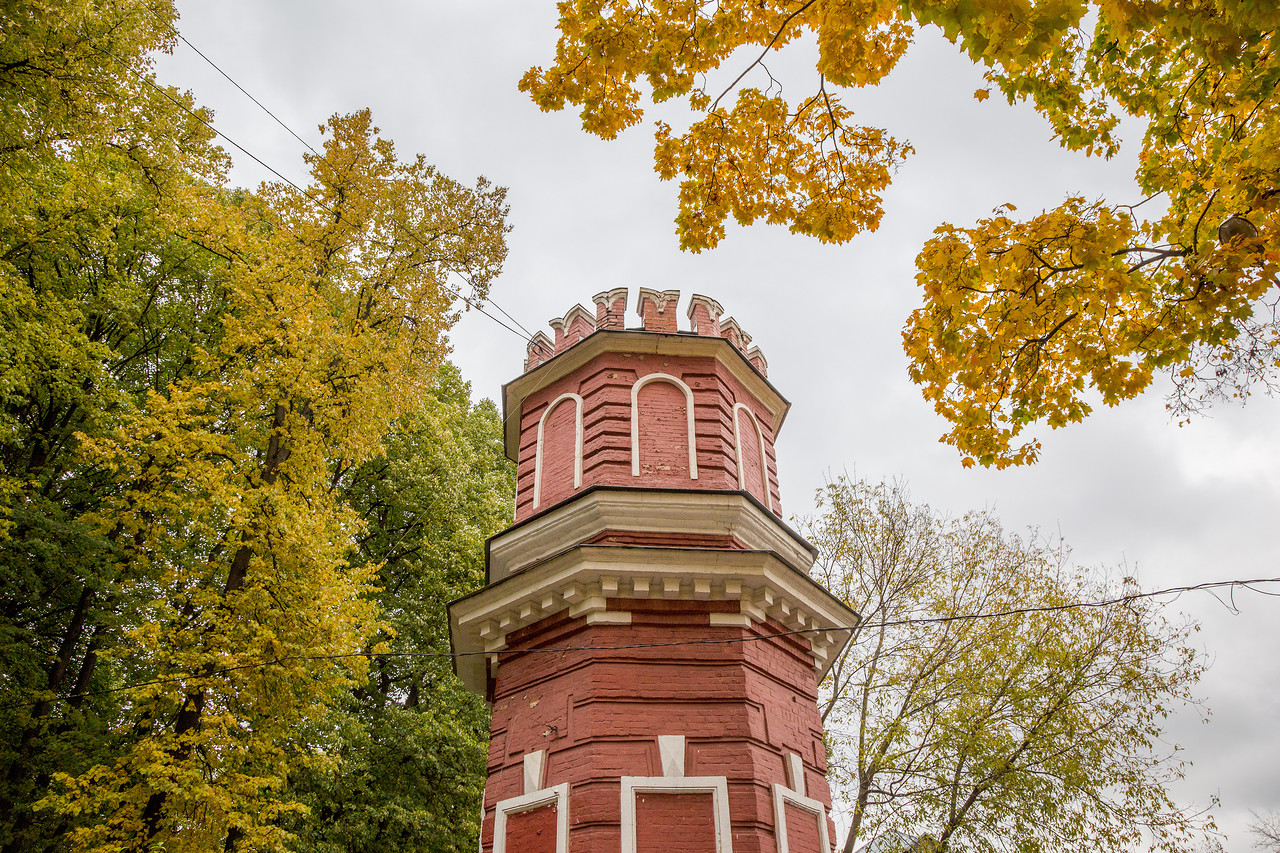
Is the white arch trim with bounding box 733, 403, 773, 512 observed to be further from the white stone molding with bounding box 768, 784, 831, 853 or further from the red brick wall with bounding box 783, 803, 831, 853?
the red brick wall with bounding box 783, 803, 831, 853

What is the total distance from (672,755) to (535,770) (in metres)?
1.68

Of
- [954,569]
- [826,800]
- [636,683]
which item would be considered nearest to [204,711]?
[636,683]

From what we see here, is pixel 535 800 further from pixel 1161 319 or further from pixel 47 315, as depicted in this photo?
pixel 47 315

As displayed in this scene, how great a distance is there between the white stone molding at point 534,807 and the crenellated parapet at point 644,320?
6757 mm

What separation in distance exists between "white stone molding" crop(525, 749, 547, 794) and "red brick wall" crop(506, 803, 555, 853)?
240 mm

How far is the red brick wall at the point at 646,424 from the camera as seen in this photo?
1116 centimetres

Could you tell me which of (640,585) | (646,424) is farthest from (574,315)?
(640,585)

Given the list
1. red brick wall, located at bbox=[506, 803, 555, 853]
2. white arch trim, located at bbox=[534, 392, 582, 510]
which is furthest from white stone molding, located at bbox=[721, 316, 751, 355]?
red brick wall, located at bbox=[506, 803, 555, 853]

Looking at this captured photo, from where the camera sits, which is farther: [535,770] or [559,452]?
[559,452]

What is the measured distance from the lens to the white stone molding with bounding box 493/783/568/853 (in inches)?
327

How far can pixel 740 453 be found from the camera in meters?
11.9

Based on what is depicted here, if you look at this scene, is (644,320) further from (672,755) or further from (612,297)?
(672,755)

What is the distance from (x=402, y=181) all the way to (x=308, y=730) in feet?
34.5

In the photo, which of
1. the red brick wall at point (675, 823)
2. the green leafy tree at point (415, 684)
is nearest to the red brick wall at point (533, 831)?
the red brick wall at point (675, 823)
